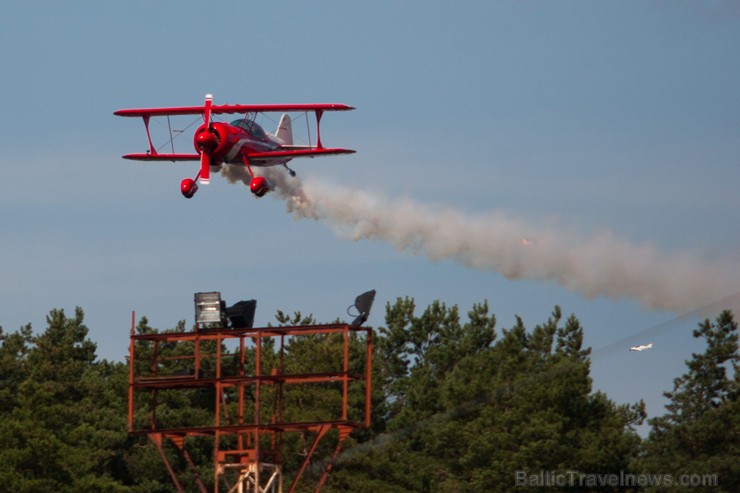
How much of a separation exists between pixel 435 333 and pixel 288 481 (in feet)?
122

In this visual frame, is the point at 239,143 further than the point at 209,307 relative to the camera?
Yes

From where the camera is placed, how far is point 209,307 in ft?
193

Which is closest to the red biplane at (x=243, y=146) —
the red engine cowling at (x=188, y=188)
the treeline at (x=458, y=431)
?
the red engine cowling at (x=188, y=188)

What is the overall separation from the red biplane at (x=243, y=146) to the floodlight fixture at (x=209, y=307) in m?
22.8

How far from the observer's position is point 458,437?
334 feet

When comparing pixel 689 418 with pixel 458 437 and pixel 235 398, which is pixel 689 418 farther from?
pixel 235 398

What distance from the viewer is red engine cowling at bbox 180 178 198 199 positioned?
267 feet

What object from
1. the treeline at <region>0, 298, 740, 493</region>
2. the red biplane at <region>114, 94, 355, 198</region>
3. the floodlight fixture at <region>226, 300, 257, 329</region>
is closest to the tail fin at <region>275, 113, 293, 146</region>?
the red biplane at <region>114, 94, 355, 198</region>

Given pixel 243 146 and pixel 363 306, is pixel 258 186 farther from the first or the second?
pixel 363 306

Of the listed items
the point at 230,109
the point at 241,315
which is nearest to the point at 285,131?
the point at 230,109

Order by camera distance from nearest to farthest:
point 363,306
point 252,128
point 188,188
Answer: point 363,306 < point 188,188 < point 252,128

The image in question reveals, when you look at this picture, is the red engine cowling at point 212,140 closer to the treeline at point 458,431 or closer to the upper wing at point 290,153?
the upper wing at point 290,153

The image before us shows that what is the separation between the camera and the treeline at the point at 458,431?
9212 centimetres

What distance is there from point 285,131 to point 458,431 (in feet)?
64.4
